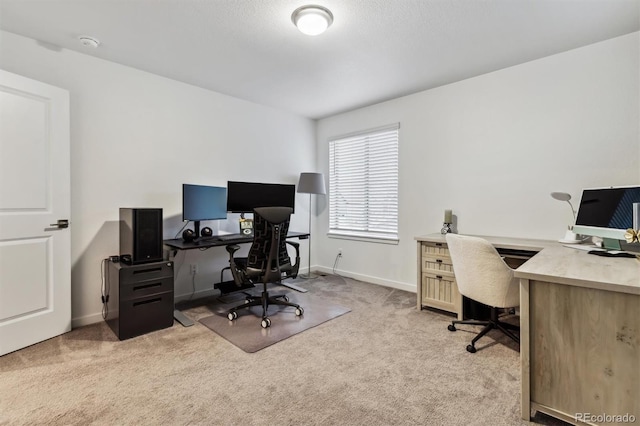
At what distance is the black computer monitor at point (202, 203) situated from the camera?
125 inches

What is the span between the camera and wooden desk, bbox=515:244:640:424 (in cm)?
136

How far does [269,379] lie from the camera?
6.45ft

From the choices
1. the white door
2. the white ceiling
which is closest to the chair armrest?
the white door

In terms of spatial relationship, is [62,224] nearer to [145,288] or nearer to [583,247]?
[145,288]

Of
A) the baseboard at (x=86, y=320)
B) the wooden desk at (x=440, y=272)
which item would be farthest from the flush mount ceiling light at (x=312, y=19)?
the baseboard at (x=86, y=320)

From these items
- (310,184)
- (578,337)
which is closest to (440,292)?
(578,337)

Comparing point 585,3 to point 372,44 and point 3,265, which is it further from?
point 3,265

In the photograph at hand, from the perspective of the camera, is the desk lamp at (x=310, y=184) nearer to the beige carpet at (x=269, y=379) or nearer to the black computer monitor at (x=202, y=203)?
the black computer monitor at (x=202, y=203)

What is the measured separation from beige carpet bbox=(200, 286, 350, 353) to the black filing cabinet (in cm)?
41

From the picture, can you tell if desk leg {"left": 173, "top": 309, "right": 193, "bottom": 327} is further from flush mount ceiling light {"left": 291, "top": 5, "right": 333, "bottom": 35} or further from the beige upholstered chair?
flush mount ceiling light {"left": 291, "top": 5, "right": 333, "bottom": 35}

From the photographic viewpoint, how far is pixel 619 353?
1.38 metres

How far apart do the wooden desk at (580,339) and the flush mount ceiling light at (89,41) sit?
355cm

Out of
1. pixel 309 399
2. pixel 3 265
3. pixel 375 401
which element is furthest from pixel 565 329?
pixel 3 265

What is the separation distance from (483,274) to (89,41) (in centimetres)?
368
